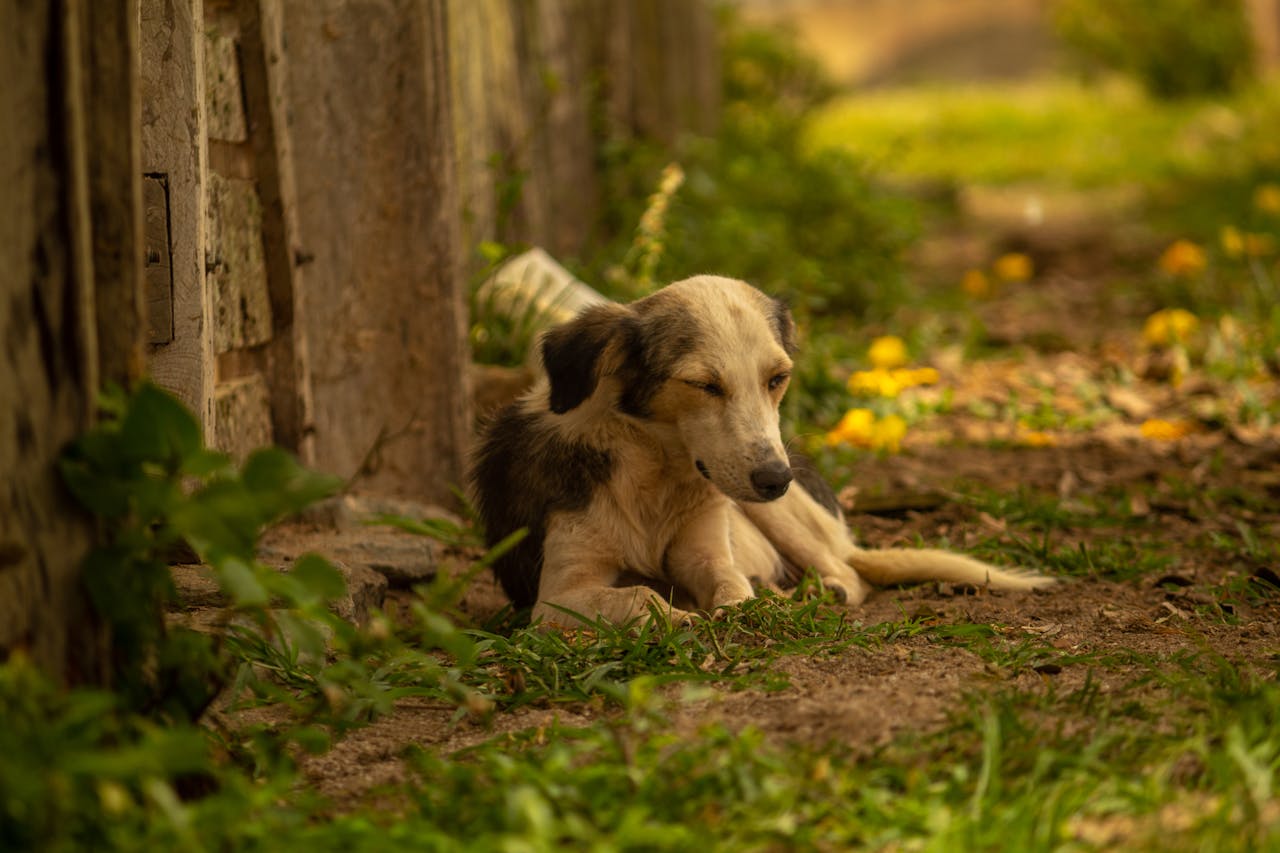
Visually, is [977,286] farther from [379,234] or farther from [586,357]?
[586,357]

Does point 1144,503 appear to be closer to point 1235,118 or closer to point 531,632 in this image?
point 531,632

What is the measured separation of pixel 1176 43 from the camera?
65.1ft

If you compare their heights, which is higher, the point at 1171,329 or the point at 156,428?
the point at 156,428

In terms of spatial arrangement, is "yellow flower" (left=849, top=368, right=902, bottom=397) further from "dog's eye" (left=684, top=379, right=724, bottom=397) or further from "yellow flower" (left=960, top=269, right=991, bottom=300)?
"yellow flower" (left=960, top=269, right=991, bottom=300)

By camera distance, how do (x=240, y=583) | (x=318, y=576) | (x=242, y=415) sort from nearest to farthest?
1. (x=240, y=583)
2. (x=318, y=576)
3. (x=242, y=415)

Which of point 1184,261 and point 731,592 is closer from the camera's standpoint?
point 731,592

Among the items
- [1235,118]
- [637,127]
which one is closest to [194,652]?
[637,127]

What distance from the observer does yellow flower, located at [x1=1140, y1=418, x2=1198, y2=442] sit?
609 cm

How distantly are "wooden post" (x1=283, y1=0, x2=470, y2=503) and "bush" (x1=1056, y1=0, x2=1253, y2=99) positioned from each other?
17.2 metres

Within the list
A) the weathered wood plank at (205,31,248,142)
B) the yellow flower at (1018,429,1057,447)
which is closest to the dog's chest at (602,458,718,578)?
the weathered wood plank at (205,31,248,142)

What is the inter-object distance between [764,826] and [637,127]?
8.19m

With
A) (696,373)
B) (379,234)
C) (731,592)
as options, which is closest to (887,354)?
(379,234)

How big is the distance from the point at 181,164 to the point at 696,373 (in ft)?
4.70

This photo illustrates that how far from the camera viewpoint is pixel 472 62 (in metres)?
6.18
